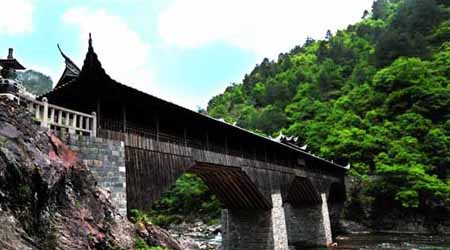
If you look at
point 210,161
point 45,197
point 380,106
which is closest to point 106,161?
point 45,197

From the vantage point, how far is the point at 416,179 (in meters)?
32.0

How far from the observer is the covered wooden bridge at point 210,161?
12.1 metres

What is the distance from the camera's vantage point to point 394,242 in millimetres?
27359

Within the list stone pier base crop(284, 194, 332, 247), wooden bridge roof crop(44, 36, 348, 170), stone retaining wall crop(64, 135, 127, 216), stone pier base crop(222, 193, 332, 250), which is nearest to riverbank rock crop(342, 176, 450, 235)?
stone pier base crop(284, 194, 332, 247)

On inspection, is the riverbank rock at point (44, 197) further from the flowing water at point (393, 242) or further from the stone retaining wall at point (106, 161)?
the flowing water at point (393, 242)

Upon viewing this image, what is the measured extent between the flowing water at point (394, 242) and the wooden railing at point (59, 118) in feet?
68.9

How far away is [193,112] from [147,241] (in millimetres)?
5889

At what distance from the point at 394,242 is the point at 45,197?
89.1 feet

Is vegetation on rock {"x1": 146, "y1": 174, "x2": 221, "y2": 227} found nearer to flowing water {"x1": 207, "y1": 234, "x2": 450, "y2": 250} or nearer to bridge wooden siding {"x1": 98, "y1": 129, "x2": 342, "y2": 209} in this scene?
flowing water {"x1": 207, "y1": 234, "x2": 450, "y2": 250}

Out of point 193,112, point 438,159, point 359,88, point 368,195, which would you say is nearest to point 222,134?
point 193,112

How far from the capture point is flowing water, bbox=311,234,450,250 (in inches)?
977

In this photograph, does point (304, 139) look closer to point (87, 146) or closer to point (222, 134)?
point (222, 134)

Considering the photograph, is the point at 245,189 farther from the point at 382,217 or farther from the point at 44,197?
the point at 382,217

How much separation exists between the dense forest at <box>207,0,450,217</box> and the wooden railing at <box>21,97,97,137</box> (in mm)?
28716
